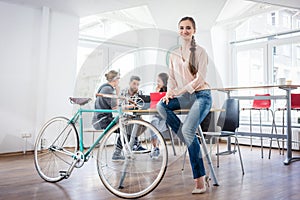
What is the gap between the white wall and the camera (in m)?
3.82

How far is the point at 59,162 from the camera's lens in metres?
2.98

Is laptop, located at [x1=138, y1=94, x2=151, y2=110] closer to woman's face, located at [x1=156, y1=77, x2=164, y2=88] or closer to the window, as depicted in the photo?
woman's face, located at [x1=156, y1=77, x2=164, y2=88]

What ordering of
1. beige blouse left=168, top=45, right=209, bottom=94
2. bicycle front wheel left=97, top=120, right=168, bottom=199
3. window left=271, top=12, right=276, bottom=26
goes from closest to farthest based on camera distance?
beige blouse left=168, top=45, right=209, bottom=94 → bicycle front wheel left=97, top=120, right=168, bottom=199 → window left=271, top=12, right=276, bottom=26

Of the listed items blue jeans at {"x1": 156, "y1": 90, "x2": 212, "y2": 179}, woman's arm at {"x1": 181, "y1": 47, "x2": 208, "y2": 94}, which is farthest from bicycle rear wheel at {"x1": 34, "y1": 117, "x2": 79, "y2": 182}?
woman's arm at {"x1": 181, "y1": 47, "x2": 208, "y2": 94}

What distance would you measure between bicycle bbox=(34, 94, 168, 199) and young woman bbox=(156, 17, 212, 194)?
0.21 meters

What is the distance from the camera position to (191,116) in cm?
189

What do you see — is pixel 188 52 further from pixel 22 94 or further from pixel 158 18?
pixel 22 94

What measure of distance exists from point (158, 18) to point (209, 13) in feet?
2.31

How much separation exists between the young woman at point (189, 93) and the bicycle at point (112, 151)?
211 mm

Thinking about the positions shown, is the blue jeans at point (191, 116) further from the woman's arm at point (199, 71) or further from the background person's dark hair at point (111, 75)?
the background person's dark hair at point (111, 75)

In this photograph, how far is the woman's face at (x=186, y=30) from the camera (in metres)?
1.69

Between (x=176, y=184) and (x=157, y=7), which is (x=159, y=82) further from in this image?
(x=157, y=7)

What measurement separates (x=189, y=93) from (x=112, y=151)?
0.71 metres

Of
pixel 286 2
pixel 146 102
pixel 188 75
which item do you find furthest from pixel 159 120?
pixel 286 2
